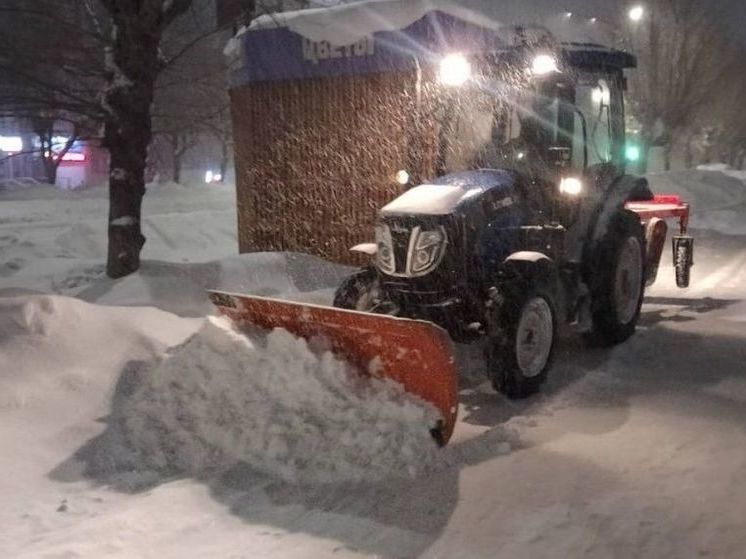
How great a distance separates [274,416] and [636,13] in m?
27.4

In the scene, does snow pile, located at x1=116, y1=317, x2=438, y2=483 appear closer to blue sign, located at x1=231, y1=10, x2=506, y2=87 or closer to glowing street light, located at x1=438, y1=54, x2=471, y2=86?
glowing street light, located at x1=438, y1=54, x2=471, y2=86

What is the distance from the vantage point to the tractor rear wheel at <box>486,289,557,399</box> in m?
6.14

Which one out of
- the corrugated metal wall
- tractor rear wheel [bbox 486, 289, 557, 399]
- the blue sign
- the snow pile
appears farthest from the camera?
the corrugated metal wall

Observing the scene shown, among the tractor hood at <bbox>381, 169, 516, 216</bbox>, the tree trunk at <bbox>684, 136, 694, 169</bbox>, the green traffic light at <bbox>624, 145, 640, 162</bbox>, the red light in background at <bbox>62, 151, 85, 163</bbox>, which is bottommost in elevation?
the tractor hood at <bbox>381, 169, 516, 216</bbox>

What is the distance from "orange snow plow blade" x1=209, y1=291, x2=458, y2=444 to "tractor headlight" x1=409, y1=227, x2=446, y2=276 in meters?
1.12

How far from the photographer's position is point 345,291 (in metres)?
7.10

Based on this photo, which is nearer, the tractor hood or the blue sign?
the tractor hood

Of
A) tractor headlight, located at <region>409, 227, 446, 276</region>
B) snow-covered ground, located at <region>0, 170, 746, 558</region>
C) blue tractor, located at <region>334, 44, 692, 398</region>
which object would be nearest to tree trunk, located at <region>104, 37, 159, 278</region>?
snow-covered ground, located at <region>0, 170, 746, 558</region>

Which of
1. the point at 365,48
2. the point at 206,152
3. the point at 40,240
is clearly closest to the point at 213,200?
the point at 40,240

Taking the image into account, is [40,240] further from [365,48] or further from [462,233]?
[462,233]

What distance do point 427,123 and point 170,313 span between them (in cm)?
301

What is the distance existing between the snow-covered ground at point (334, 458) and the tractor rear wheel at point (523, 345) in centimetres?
18

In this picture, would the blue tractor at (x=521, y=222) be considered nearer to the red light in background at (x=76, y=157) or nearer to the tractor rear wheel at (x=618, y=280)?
the tractor rear wheel at (x=618, y=280)

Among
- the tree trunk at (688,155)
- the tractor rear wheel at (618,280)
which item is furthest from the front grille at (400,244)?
the tree trunk at (688,155)
